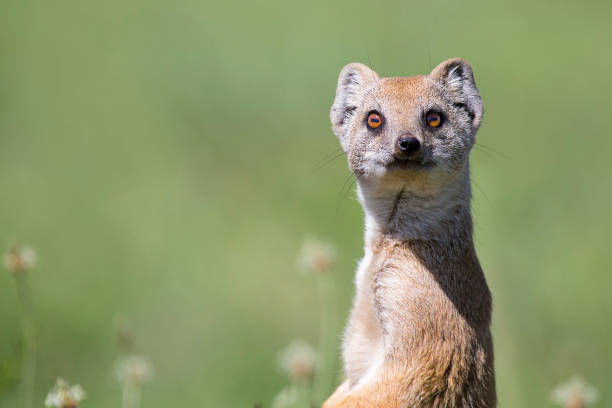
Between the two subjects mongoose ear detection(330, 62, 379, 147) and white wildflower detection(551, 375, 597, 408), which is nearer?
white wildflower detection(551, 375, 597, 408)

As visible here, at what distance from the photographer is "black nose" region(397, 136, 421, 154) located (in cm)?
537

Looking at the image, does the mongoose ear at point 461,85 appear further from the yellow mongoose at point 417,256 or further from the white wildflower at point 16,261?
the white wildflower at point 16,261

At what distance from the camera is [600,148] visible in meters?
12.8

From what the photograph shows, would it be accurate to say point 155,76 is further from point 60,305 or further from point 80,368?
point 80,368

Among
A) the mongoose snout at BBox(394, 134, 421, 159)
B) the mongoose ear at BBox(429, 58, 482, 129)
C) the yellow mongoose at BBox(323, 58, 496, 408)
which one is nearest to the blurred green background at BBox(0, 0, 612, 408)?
the yellow mongoose at BBox(323, 58, 496, 408)

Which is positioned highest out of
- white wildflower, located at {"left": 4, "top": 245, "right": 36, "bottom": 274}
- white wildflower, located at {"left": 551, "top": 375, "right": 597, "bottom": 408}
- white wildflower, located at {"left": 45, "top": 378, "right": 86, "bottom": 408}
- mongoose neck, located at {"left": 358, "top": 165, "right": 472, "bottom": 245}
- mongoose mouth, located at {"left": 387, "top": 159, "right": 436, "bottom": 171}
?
mongoose mouth, located at {"left": 387, "top": 159, "right": 436, "bottom": 171}

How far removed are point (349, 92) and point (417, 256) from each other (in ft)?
4.15

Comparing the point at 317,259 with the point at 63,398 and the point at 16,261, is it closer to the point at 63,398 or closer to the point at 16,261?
the point at 16,261

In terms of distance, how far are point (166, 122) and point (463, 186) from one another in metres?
8.22

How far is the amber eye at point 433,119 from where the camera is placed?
18.7ft

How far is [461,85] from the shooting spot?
238 inches

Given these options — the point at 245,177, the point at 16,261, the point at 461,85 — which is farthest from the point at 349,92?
the point at 245,177

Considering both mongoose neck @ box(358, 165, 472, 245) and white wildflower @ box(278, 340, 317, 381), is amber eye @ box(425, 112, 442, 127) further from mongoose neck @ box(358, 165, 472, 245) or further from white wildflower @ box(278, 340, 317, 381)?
white wildflower @ box(278, 340, 317, 381)

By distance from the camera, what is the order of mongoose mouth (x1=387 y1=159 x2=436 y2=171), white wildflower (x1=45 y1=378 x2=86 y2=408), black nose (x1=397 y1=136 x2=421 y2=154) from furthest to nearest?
mongoose mouth (x1=387 y1=159 x2=436 y2=171), black nose (x1=397 y1=136 x2=421 y2=154), white wildflower (x1=45 y1=378 x2=86 y2=408)
